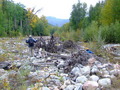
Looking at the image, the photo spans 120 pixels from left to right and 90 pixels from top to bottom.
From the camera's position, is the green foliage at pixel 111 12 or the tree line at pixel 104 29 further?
the green foliage at pixel 111 12

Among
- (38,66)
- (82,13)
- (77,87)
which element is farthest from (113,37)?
(82,13)

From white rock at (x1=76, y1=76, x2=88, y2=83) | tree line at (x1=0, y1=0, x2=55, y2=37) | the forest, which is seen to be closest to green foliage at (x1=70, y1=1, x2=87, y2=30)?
the forest

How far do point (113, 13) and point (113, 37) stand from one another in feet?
20.3

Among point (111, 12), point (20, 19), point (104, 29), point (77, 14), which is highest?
point (77, 14)

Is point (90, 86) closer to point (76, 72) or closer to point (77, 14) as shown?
point (76, 72)

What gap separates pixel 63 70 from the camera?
6539mm

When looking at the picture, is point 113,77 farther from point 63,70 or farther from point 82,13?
point 82,13

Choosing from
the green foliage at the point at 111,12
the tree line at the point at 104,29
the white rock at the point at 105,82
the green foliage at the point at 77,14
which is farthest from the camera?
the green foliage at the point at 77,14

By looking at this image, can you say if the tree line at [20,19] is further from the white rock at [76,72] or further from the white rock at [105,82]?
the white rock at [105,82]

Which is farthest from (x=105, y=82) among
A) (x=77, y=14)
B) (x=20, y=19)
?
(x=20, y=19)

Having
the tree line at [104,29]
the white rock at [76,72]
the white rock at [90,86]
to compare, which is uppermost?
the tree line at [104,29]

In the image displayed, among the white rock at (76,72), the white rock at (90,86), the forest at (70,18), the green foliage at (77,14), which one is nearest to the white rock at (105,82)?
the white rock at (90,86)

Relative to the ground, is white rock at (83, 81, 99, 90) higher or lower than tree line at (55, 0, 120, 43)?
lower

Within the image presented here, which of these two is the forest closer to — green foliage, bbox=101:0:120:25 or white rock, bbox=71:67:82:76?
green foliage, bbox=101:0:120:25
